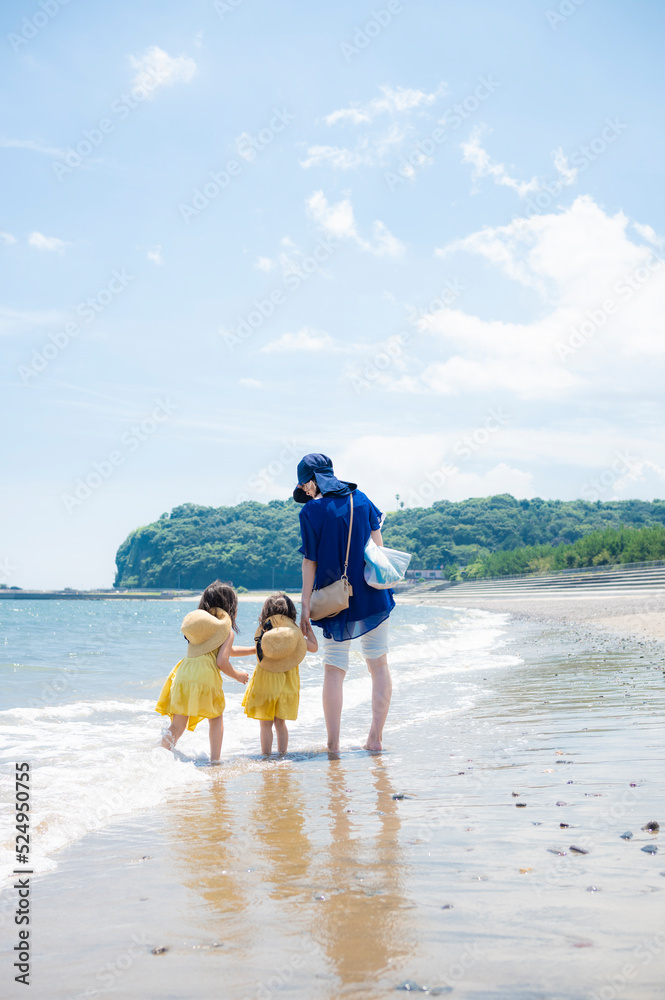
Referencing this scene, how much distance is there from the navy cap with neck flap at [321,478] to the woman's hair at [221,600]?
100 cm

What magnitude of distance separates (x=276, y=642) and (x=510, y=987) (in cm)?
339

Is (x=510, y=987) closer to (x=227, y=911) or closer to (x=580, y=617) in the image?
(x=227, y=911)

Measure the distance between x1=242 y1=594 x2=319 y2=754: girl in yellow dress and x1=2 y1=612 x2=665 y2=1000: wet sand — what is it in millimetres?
617

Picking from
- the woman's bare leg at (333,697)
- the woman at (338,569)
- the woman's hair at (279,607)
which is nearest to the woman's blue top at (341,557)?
the woman at (338,569)

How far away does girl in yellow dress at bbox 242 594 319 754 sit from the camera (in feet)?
16.5

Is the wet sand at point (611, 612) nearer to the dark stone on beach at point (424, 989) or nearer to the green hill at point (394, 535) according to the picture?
the dark stone on beach at point (424, 989)

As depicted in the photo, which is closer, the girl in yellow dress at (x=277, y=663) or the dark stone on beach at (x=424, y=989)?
the dark stone on beach at (x=424, y=989)

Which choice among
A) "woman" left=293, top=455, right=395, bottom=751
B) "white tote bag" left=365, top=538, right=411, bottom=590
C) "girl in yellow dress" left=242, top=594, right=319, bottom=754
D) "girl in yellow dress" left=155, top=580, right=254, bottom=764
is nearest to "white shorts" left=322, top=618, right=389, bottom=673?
"woman" left=293, top=455, right=395, bottom=751

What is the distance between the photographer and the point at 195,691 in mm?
5074

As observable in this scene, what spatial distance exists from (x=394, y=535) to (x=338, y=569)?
4524 inches

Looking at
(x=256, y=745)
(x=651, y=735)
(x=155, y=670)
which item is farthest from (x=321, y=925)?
(x=155, y=670)

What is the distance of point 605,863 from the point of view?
2.51m

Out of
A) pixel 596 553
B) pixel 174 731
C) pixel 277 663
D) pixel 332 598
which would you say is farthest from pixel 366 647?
pixel 596 553

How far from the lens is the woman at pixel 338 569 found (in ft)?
15.4
